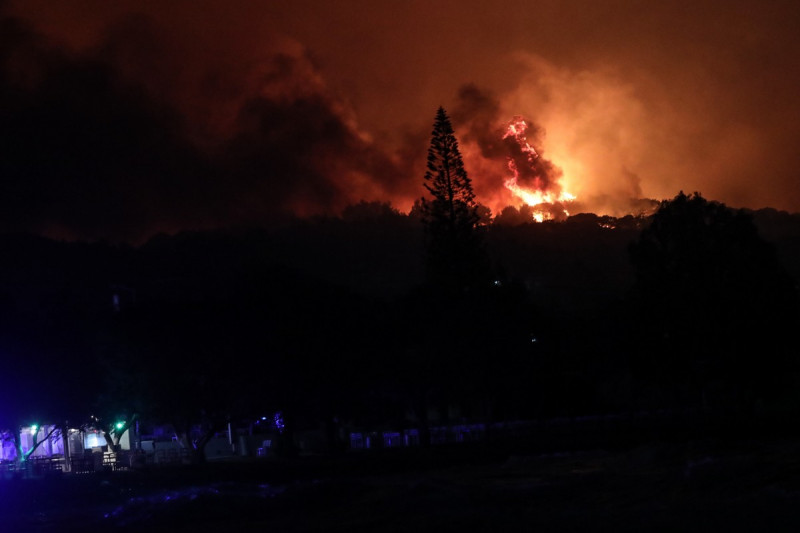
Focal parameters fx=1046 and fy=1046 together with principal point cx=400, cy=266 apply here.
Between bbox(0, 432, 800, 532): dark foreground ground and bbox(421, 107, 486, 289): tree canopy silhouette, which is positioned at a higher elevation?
bbox(421, 107, 486, 289): tree canopy silhouette

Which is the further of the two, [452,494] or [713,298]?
[713,298]

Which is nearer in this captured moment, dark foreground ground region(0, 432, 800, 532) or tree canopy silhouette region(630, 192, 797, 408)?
dark foreground ground region(0, 432, 800, 532)

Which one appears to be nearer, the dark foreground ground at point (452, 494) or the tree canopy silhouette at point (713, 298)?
the dark foreground ground at point (452, 494)

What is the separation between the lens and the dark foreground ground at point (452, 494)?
926 inches

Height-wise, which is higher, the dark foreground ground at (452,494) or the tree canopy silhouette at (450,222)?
the tree canopy silhouette at (450,222)

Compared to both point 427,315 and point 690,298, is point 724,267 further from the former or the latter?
point 427,315

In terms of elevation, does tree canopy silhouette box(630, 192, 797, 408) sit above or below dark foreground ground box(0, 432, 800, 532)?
above

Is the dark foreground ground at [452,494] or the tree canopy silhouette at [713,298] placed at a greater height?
the tree canopy silhouette at [713,298]

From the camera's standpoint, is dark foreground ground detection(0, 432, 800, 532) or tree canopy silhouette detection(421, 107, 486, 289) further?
tree canopy silhouette detection(421, 107, 486, 289)

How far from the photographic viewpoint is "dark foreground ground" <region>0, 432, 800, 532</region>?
23.5 m

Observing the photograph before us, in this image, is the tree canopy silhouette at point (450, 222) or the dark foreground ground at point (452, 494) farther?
the tree canopy silhouette at point (450, 222)

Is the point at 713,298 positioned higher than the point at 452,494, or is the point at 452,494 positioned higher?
the point at 713,298

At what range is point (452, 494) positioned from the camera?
2825 cm

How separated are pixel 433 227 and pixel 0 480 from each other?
40803 millimetres
